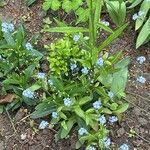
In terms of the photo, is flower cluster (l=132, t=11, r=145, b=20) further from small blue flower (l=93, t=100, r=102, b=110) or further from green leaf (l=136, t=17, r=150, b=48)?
small blue flower (l=93, t=100, r=102, b=110)

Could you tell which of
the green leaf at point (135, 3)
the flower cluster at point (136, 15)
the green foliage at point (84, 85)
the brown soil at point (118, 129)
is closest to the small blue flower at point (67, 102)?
the green foliage at point (84, 85)

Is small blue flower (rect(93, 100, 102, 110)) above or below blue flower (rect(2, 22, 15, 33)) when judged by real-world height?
below

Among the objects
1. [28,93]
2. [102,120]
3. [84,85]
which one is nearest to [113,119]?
[102,120]

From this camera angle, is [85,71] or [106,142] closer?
[106,142]

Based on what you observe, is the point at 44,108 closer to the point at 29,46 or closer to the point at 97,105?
the point at 97,105

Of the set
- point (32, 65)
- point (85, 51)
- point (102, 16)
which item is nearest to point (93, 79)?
point (85, 51)

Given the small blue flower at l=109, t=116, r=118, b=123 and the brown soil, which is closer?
the small blue flower at l=109, t=116, r=118, b=123

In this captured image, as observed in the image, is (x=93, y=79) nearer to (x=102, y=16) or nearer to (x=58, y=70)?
(x=58, y=70)

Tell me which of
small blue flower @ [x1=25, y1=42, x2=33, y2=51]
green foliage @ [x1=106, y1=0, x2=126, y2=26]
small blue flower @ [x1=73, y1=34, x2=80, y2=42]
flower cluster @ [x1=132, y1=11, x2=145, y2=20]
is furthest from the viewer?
green foliage @ [x1=106, y1=0, x2=126, y2=26]

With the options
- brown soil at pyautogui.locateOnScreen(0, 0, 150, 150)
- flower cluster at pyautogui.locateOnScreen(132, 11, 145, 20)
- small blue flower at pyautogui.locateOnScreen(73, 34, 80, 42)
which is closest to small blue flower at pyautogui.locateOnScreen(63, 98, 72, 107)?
brown soil at pyautogui.locateOnScreen(0, 0, 150, 150)
